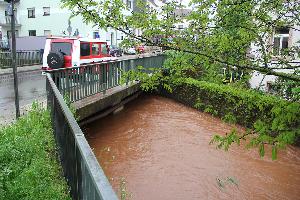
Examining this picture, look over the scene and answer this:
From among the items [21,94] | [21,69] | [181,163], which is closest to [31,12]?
[21,69]

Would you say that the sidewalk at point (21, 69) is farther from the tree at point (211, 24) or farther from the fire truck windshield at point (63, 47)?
the tree at point (211, 24)

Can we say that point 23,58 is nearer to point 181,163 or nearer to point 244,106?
point 244,106

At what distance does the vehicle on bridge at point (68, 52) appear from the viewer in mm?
14034

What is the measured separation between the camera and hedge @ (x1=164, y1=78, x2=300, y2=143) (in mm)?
3832

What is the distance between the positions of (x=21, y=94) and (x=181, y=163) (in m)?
6.36

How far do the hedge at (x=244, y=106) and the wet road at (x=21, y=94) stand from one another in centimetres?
452

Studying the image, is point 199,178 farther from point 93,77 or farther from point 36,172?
point 36,172

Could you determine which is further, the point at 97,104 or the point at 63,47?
the point at 63,47

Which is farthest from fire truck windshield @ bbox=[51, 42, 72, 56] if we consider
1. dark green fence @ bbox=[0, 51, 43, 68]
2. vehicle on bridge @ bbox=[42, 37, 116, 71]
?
dark green fence @ bbox=[0, 51, 43, 68]

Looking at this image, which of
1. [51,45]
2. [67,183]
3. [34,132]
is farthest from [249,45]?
[51,45]

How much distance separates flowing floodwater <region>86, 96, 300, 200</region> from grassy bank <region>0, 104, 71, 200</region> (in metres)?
2.53

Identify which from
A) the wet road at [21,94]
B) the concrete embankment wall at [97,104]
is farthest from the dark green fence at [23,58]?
the concrete embankment wall at [97,104]

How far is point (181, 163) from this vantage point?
971 centimetres

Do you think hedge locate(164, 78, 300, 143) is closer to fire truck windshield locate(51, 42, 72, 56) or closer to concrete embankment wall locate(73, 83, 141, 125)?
concrete embankment wall locate(73, 83, 141, 125)
